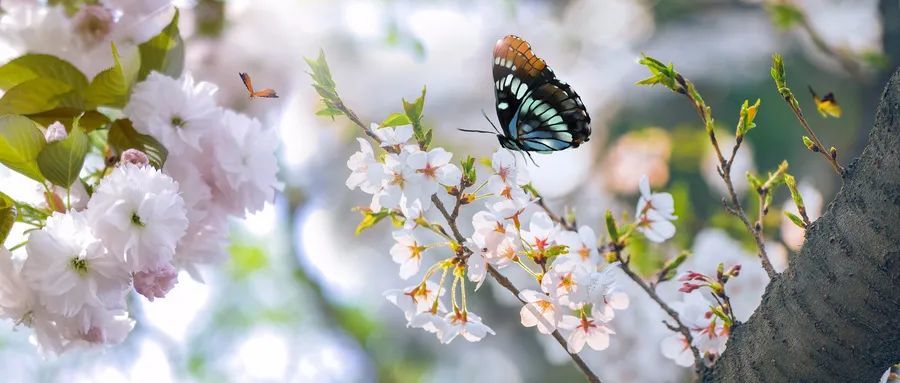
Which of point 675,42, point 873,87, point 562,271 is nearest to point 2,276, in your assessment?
point 562,271

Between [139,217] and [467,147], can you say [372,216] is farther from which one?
[467,147]

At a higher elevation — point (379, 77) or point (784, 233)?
point (784, 233)

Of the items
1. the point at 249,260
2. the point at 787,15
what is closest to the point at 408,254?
the point at 787,15

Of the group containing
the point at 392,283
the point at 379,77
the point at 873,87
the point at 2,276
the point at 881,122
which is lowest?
the point at 392,283

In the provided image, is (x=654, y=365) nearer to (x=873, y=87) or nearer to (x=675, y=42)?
(x=873, y=87)

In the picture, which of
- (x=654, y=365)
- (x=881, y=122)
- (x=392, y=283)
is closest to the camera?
(x=881, y=122)

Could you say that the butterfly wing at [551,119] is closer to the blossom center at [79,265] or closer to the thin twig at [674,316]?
the thin twig at [674,316]

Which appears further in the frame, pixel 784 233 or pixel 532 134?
pixel 784 233

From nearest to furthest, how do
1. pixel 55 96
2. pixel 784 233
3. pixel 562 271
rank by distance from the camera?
pixel 562 271
pixel 55 96
pixel 784 233
